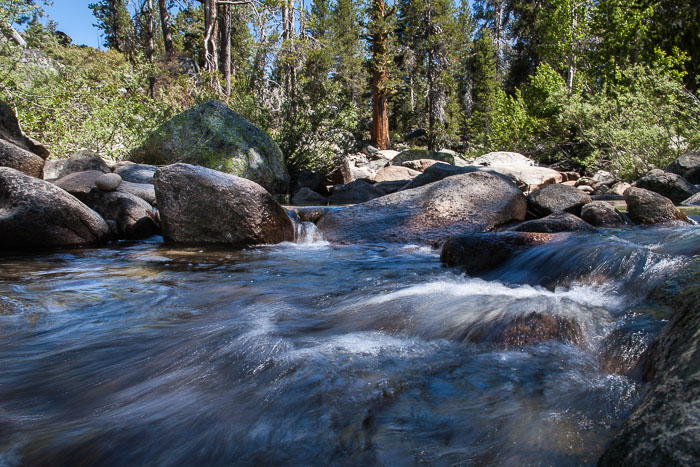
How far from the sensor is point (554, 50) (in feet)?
70.8

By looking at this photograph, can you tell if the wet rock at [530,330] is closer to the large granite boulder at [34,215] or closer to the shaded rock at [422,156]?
the large granite boulder at [34,215]

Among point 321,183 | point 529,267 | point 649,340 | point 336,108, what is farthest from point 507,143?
point 649,340

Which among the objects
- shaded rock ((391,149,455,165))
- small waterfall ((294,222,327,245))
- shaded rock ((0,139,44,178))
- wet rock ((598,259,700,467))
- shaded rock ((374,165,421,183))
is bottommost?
wet rock ((598,259,700,467))

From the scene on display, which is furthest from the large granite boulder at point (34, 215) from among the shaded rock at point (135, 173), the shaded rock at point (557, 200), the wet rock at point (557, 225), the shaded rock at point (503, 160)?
the shaded rock at point (503, 160)

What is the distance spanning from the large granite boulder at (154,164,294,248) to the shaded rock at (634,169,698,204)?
26.1 ft

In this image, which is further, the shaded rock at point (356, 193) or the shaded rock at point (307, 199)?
the shaded rock at point (356, 193)

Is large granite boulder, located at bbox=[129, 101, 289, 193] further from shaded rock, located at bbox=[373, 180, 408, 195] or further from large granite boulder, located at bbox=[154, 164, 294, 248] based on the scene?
large granite boulder, located at bbox=[154, 164, 294, 248]

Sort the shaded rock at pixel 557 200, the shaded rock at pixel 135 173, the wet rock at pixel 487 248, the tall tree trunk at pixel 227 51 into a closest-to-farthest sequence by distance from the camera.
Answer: the wet rock at pixel 487 248 < the shaded rock at pixel 557 200 < the shaded rock at pixel 135 173 < the tall tree trunk at pixel 227 51

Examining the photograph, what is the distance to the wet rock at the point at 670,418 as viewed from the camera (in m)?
1.00

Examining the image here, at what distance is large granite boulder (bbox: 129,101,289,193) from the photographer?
1095 centimetres

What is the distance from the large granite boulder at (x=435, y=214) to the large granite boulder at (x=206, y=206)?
1.26 metres

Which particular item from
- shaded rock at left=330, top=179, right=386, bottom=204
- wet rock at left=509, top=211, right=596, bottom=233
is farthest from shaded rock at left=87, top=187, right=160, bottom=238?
shaded rock at left=330, top=179, right=386, bottom=204

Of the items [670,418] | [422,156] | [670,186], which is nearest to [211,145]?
[670,186]

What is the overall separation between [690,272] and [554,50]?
21954 mm
